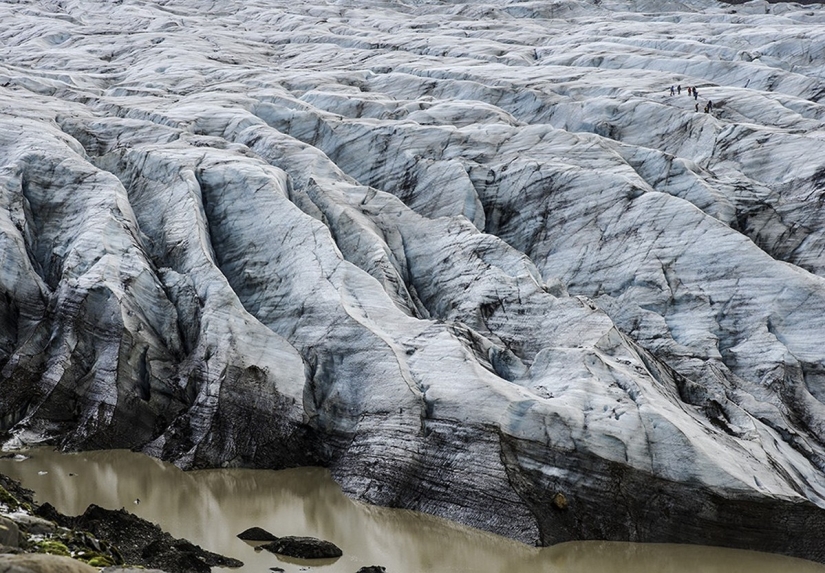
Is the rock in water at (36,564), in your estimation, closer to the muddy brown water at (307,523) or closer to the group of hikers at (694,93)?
the muddy brown water at (307,523)

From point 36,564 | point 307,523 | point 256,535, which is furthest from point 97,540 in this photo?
point 307,523

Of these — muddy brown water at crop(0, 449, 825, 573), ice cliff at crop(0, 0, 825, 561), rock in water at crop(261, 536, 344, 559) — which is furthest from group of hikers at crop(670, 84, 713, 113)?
rock in water at crop(261, 536, 344, 559)

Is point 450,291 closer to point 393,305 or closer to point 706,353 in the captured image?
point 393,305

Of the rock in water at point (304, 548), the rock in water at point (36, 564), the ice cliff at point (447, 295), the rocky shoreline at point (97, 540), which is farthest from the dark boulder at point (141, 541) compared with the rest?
the rock in water at point (36, 564)

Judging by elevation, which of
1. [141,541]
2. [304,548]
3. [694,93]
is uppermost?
[694,93]

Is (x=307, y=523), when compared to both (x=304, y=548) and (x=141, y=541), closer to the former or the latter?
(x=304, y=548)

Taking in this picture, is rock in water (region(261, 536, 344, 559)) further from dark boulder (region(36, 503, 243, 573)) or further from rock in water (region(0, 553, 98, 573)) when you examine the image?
rock in water (region(0, 553, 98, 573))
